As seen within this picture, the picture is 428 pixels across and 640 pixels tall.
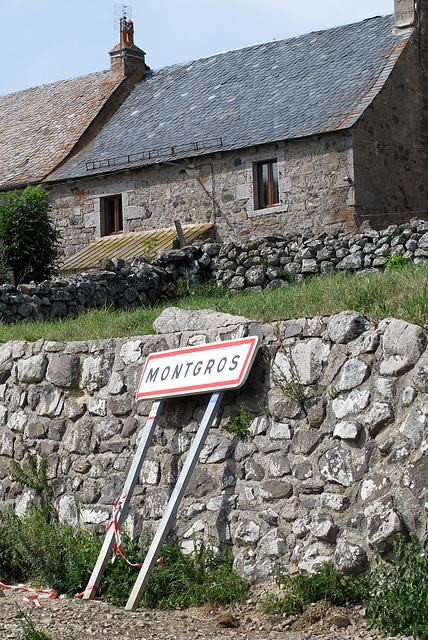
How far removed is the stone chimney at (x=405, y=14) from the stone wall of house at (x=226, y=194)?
4.07 m

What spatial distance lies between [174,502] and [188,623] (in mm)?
880

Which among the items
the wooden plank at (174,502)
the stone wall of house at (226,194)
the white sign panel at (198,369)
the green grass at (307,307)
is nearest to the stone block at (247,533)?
the wooden plank at (174,502)

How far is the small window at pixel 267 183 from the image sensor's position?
1633 cm

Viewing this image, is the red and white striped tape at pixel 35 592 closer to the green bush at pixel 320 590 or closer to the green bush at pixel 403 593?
the green bush at pixel 320 590

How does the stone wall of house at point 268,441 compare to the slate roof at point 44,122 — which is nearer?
the stone wall of house at point 268,441

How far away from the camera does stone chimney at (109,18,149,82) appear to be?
22.0 metres

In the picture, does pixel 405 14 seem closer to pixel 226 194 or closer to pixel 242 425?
pixel 226 194

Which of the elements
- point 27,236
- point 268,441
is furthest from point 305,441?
point 27,236

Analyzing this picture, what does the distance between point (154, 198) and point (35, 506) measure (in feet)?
37.5

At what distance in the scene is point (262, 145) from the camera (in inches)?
634

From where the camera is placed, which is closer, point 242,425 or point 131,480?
point 242,425

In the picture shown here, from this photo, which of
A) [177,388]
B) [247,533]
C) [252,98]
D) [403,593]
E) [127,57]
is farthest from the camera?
[127,57]

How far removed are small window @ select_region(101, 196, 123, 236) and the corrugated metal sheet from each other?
372 millimetres

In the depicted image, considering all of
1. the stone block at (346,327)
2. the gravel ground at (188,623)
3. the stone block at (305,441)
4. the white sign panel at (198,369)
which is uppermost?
the stone block at (346,327)
